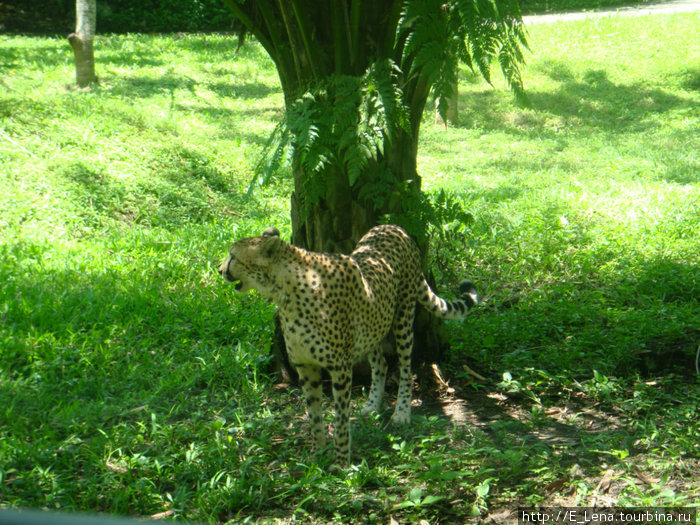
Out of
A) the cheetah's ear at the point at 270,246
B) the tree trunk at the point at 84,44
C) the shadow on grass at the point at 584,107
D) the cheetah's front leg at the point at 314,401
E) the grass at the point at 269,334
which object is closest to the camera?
the grass at the point at 269,334

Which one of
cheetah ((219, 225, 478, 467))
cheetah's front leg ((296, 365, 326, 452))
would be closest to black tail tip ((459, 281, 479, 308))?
cheetah ((219, 225, 478, 467))

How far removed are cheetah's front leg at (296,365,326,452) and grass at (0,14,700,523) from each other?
0.12 meters

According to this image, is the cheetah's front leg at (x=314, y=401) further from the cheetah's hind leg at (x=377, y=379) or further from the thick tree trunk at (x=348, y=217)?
the thick tree trunk at (x=348, y=217)

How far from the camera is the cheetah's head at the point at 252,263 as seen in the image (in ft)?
13.8

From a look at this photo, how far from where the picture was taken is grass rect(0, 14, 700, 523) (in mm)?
3867

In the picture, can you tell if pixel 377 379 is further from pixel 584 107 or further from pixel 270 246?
pixel 584 107

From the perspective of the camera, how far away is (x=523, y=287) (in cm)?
695

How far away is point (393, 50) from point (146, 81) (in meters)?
10.00

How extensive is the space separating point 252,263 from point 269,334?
1.71 metres

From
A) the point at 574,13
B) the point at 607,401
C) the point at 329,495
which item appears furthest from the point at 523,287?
the point at 574,13

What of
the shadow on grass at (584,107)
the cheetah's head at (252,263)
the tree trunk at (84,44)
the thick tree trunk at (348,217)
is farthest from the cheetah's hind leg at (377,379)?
the tree trunk at (84,44)

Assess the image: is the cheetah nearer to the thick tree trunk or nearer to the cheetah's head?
the cheetah's head

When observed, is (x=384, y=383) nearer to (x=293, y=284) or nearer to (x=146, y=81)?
(x=293, y=284)

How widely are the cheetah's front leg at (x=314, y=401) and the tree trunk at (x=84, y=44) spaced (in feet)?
33.9
